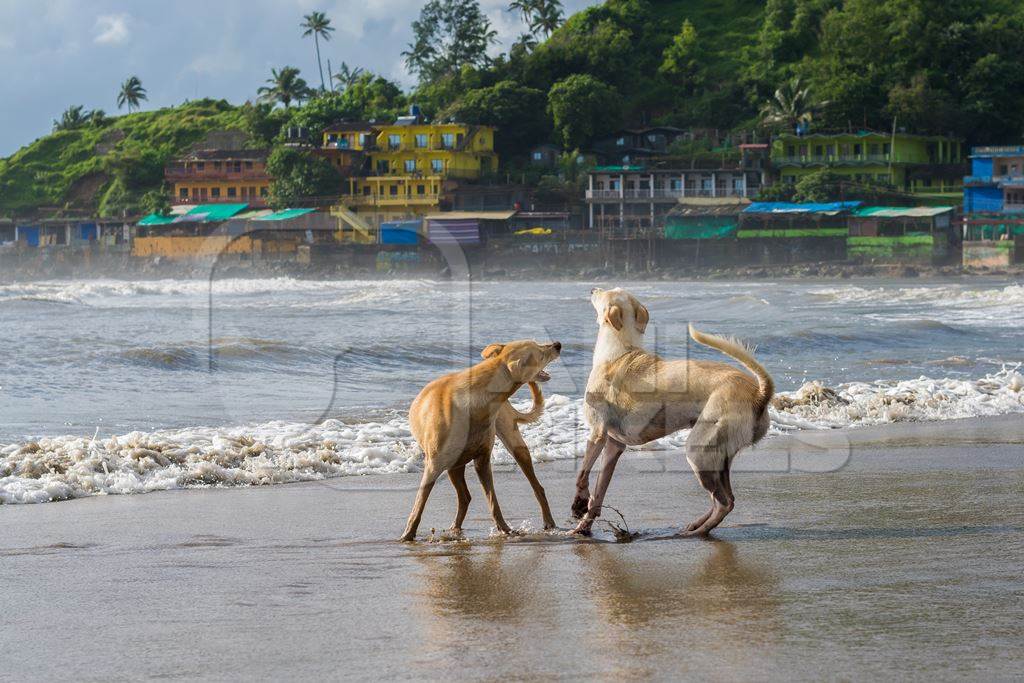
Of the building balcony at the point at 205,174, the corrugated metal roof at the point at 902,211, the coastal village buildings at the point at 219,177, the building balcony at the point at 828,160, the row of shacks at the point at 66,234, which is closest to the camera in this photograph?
the corrugated metal roof at the point at 902,211

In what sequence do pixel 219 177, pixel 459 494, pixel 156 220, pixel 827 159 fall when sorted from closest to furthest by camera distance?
pixel 459 494 → pixel 827 159 → pixel 156 220 → pixel 219 177

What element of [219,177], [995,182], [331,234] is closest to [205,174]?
[219,177]

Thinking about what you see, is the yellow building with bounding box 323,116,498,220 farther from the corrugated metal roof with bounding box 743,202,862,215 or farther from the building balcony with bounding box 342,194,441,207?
the corrugated metal roof with bounding box 743,202,862,215

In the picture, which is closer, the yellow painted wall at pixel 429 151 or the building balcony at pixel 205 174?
the yellow painted wall at pixel 429 151

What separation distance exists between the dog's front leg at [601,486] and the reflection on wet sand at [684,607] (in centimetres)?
30

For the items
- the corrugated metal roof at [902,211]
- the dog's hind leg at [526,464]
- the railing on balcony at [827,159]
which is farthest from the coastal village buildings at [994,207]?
the dog's hind leg at [526,464]

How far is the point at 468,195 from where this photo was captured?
8956 centimetres

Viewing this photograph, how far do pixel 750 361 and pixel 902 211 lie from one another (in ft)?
239

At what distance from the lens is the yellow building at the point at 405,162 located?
8925cm

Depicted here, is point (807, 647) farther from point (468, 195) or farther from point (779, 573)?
point (468, 195)

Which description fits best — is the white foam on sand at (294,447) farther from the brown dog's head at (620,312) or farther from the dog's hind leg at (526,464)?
the brown dog's head at (620,312)

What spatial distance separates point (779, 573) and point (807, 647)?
3.68ft

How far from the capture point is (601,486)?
21.4 ft

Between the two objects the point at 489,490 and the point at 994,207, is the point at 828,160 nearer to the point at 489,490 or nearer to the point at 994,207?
the point at 994,207
